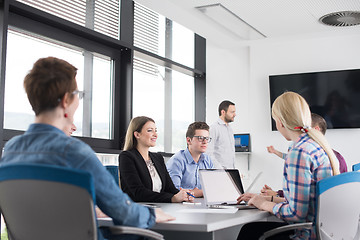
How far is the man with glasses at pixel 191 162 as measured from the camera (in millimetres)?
3668

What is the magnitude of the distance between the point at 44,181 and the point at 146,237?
1.84 ft

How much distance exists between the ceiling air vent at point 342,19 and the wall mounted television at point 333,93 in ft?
2.63

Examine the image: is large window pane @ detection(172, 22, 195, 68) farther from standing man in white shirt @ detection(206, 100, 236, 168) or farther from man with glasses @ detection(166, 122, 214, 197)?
man with glasses @ detection(166, 122, 214, 197)

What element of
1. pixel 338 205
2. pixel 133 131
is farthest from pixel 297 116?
pixel 133 131

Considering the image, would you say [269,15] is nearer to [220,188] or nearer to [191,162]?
[191,162]

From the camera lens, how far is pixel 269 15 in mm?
5535

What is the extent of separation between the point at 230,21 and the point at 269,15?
0.54m

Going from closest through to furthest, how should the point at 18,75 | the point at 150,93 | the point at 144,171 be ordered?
1. the point at 144,171
2. the point at 18,75
3. the point at 150,93

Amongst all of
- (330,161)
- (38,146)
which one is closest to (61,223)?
(38,146)

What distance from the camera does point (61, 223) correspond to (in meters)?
1.53

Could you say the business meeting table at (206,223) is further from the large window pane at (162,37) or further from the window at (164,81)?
the large window pane at (162,37)

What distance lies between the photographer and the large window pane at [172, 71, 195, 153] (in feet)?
21.9

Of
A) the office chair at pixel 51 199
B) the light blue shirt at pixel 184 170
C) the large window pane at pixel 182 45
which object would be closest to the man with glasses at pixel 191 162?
the light blue shirt at pixel 184 170

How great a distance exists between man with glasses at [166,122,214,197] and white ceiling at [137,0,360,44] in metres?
1.88
